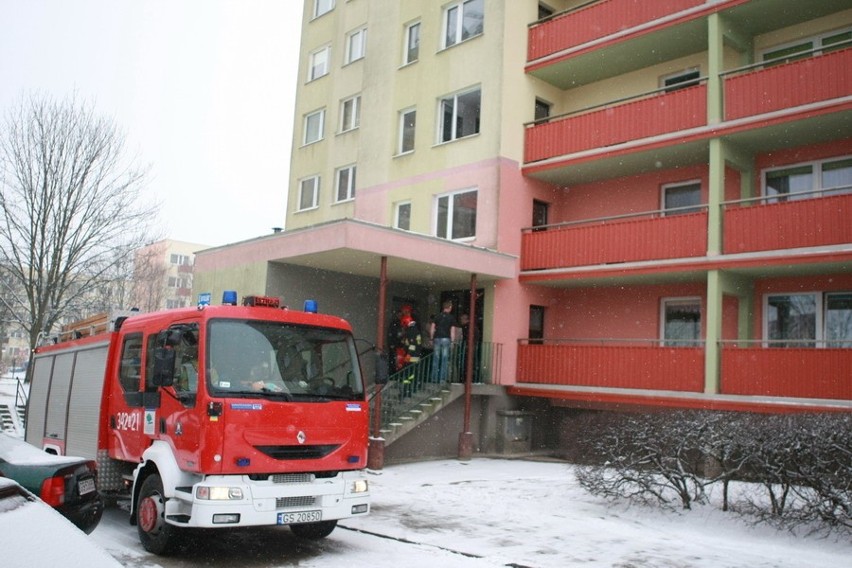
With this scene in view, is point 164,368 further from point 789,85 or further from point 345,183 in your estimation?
point 345,183

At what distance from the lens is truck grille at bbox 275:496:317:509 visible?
7.32 m

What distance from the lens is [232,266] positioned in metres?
17.8

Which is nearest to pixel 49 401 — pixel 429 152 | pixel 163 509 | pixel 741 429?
→ pixel 163 509

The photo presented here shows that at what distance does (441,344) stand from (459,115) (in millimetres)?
7016

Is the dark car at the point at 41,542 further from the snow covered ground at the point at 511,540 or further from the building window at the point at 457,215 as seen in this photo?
the building window at the point at 457,215

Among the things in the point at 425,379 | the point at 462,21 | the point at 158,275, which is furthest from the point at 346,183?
the point at 158,275

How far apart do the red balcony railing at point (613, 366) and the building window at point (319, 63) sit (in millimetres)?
14276

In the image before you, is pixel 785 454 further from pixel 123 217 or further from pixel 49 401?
pixel 123 217

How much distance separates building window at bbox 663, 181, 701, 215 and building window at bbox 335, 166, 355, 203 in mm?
10439

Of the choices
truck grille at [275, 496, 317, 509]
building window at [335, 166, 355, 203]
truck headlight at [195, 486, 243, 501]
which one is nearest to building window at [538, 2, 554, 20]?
building window at [335, 166, 355, 203]

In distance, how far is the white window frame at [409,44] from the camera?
22406mm

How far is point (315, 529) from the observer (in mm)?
8469

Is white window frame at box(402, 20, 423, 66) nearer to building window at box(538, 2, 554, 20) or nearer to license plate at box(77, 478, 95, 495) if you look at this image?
building window at box(538, 2, 554, 20)

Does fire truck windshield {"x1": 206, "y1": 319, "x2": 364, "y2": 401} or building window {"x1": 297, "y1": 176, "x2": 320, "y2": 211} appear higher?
building window {"x1": 297, "y1": 176, "x2": 320, "y2": 211}
